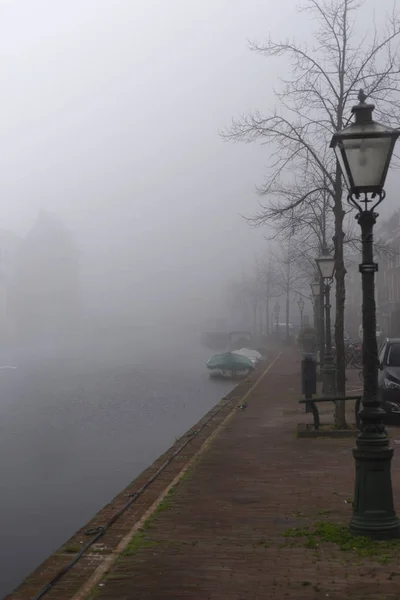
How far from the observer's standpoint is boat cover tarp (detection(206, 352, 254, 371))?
4191 cm

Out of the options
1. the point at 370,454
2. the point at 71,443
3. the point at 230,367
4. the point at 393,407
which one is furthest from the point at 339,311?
the point at 230,367

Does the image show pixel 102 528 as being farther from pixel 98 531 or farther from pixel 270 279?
pixel 270 279

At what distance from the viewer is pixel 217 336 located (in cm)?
9012

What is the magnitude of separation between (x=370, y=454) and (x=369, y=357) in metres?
0.90

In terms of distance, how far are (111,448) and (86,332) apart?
109 meters

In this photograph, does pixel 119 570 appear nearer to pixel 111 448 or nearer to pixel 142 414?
pixel 111 448

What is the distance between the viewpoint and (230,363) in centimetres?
4191

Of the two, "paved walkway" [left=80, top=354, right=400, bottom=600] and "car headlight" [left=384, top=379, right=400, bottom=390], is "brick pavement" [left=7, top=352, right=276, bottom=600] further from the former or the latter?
"car headlight" [left=384, top=379, right=400, bottom=390]

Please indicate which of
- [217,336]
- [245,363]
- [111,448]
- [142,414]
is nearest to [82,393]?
[142,414]

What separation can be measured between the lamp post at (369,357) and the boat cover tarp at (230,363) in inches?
1353

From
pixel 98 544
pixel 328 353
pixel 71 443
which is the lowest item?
pixel 71 443

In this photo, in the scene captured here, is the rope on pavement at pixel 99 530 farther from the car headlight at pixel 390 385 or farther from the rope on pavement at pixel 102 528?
the car headlight at pixel 390 385

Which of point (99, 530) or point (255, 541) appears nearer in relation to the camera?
point (255, 541)

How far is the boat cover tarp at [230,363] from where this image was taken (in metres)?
41.9
